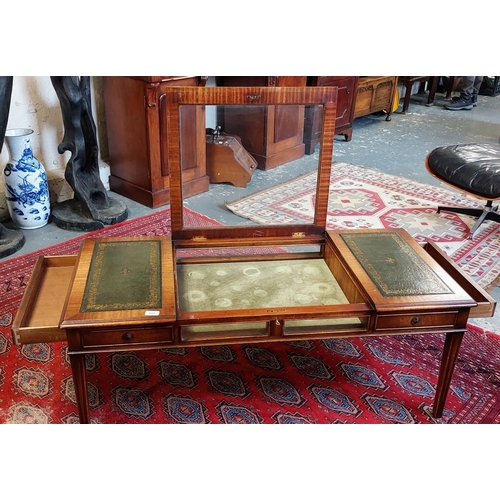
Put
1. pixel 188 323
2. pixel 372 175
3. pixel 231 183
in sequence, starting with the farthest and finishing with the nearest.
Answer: pixel 372 175, pixel 231 183, pixel 188 323

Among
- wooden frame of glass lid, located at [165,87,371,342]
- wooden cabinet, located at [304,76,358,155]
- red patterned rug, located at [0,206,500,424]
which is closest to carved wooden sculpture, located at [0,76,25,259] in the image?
red patterned rug, located at [0,206,500,424]

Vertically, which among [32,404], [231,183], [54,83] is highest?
[54,83]

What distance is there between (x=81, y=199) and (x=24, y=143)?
0.40 meters

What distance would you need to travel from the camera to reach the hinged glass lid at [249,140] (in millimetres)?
1669

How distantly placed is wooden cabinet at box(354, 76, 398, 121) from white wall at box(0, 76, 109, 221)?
2.47m

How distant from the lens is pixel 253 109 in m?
1.73

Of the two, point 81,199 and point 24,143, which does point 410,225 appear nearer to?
point 81,199

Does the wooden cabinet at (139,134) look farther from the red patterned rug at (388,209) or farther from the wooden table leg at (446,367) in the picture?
the wooden table leg at (446,367)

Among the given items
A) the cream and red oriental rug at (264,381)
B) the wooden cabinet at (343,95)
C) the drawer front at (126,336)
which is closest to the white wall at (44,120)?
the cream and red oriental rug at (264,381)

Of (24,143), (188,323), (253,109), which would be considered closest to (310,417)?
Answer: (188,323)

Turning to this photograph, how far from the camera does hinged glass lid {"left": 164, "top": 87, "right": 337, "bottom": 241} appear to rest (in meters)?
1.67

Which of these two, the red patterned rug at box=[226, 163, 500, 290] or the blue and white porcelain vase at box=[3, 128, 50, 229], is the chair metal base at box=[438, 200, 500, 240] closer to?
the red patterned rug at box=[226, 163, 500, 290]

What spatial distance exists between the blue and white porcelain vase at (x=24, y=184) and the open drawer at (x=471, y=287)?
1.98 m

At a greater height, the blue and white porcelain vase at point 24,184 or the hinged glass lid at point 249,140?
the hinged glass lid at point 249,140
